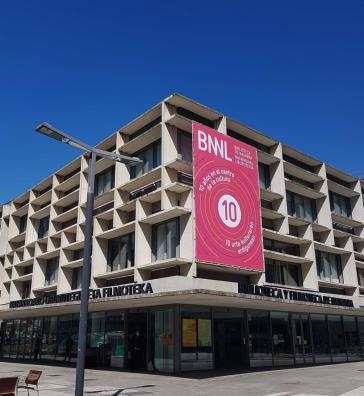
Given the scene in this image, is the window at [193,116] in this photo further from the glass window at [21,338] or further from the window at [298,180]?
the glass window at [21,338]

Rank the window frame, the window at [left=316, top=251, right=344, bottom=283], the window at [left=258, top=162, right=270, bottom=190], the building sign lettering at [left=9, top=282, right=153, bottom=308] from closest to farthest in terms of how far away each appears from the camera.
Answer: the building sign lettering at [left=9, top=282, right=153, bottom=308], the window frame, the window at [left=258, top=162, right=270, bottom=190], the window at [left=316, top=251, right=344, bottom=283]

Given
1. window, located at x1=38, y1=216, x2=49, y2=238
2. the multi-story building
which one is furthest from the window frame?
window, located at x1=38, y1=216, x2=49, y2=238

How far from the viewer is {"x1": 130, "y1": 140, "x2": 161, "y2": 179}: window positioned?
2959 cm

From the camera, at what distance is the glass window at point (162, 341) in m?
23.7

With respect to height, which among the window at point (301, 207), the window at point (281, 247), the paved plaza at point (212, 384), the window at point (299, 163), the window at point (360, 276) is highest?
the window at point (299, 163)

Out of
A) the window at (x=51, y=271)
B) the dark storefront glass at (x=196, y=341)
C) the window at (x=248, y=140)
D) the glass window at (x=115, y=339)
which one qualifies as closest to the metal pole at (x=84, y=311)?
the dark storefront glass at (x=196, y=341)

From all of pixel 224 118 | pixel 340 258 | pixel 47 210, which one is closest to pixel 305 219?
pixel 340 258

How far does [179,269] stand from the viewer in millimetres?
25422

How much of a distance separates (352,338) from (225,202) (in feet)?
62.7

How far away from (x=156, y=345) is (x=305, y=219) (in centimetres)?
A: 1885

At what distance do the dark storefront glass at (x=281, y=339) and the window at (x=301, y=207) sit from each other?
30.5ft

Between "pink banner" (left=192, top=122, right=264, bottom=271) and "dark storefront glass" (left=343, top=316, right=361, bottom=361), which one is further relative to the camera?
"dark storefront glass" (left=343, top=316, right=361, bottom=361)

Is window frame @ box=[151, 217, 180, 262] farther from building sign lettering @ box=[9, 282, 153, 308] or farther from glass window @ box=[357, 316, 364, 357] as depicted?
glass window @ box=[357, 316, 364, 357]

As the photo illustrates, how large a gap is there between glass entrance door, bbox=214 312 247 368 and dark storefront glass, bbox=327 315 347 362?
10.5 m
